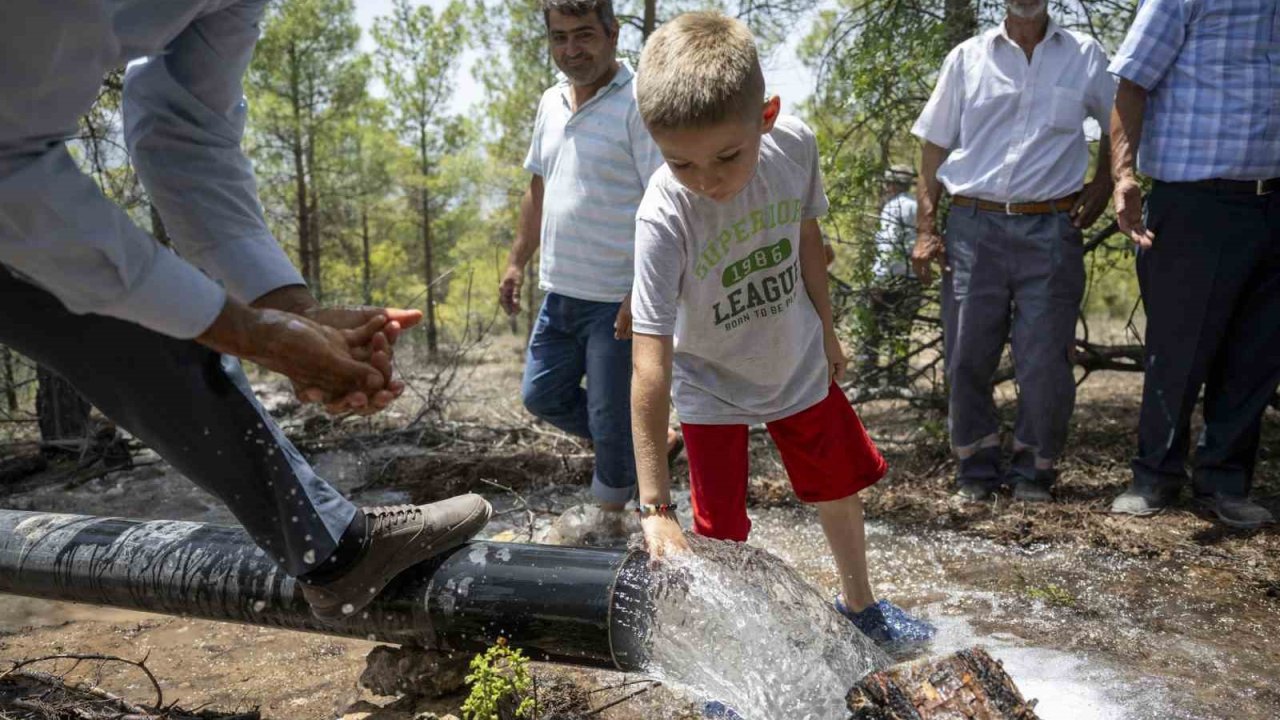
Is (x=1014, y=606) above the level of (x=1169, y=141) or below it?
below

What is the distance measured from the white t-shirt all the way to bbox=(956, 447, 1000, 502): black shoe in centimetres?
192

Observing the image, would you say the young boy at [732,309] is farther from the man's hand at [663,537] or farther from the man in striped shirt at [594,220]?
the man in striped shirt at [594,220]

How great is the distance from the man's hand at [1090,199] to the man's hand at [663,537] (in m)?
2.85

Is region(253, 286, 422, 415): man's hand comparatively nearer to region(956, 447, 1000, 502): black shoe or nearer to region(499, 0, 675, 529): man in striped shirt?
region(499, 0, 675, 529): man in striped shirt

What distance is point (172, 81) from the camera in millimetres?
2104

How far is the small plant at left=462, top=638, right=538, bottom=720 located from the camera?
7.52ft

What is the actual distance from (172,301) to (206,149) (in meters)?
0.63

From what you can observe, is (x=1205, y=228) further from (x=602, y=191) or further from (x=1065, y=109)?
(x=602, y=191)

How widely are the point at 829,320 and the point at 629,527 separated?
1.54 meters

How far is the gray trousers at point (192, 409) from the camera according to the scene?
1904mm

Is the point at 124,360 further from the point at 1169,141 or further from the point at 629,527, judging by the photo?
the point at 1169,141

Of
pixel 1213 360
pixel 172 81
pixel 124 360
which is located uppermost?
pixel 172 81

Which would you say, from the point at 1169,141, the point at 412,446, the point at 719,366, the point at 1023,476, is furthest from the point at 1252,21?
the point at 412,446

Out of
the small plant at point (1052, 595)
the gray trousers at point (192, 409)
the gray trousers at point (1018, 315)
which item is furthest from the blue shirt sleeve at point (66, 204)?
the gray trousers at point (1018, 315)
